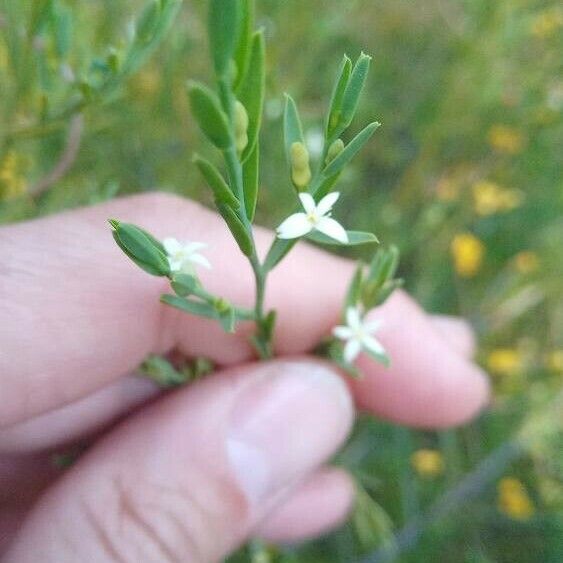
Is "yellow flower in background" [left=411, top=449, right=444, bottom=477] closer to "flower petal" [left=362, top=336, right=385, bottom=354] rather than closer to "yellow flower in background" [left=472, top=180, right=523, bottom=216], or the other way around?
"yellow flower in background" [left=472, top=180, right=523, bottom=216]

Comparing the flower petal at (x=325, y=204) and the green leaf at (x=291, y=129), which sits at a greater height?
the green leaf at (x=291, y=129)

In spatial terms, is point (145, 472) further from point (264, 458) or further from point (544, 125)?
point (544, 125)

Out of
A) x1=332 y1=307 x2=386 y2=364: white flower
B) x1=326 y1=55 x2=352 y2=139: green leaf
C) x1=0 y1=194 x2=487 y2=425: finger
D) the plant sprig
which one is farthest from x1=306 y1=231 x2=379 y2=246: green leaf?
x1=0 y1=194 x2=487 y2=425: finger

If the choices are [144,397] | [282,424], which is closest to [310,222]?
[282,424]

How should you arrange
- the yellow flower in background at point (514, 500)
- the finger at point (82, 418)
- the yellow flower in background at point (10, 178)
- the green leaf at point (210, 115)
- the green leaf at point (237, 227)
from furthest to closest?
the yellow flower in background at point (514, 500)
the finger at point (82, 418)
the yellow flower in background at point (10, 178)
the green leaf at point (237, 227)
the green leaf at point (210, 115)

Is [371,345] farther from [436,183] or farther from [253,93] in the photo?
[436,183]

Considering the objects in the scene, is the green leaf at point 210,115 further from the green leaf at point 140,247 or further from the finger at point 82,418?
the finger at point 82,418

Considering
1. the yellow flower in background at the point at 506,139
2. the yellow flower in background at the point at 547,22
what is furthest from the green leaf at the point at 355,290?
the yellow flower in background at the point at 506,139

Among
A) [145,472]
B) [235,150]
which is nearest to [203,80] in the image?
[145,472]

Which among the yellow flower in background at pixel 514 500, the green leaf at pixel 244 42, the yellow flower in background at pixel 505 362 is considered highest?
the green leaf at pixel 244 42

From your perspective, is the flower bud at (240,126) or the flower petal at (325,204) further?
the flower petal at (325,204)
